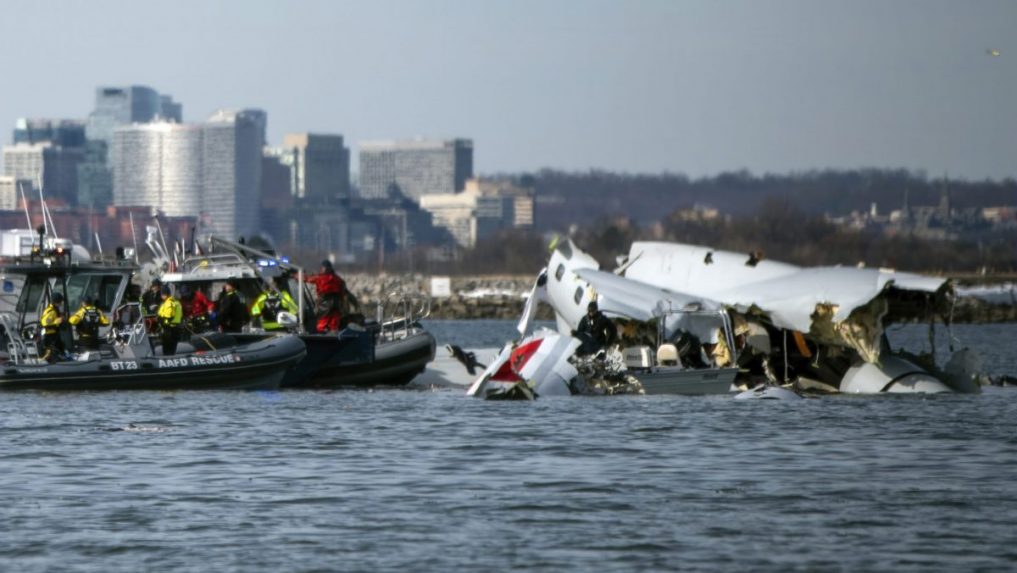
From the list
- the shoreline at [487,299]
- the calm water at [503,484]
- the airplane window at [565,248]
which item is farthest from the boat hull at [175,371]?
the shoreline at [487,299]

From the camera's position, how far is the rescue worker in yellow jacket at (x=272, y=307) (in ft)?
120

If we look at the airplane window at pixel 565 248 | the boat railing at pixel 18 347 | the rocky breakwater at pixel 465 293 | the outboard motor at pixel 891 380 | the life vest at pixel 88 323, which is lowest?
the rocky breakwater at pixel 465 293

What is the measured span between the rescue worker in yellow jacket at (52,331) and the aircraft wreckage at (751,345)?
23.8 feet

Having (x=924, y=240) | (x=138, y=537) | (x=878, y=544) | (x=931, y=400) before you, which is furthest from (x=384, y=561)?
(x=924, y=240)

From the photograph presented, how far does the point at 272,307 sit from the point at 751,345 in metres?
9.12

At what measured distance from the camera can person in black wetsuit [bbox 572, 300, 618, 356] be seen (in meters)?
35.4

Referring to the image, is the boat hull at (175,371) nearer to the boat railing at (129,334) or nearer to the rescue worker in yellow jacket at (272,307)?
the boat railing at (129,334)

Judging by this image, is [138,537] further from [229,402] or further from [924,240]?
[924,240]

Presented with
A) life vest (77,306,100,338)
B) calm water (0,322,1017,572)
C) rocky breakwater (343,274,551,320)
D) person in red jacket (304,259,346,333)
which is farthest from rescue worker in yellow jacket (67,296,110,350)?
rocky breakwater (343,274,551,320)

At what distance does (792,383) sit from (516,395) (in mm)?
5285

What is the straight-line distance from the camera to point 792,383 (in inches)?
1400

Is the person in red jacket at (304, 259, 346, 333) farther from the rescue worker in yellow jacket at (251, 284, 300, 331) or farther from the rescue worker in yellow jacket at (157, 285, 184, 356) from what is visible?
the rescue worker in yellow jacket at (157, 285, 184, 356)

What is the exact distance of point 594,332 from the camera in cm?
3544

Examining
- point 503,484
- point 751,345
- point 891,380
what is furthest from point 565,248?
point 503,484
